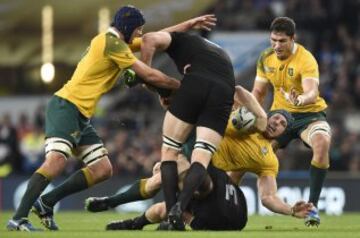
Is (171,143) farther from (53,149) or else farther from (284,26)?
(284,26)

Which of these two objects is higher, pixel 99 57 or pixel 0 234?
pixel 99 57

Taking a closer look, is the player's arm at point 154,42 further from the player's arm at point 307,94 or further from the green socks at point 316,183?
the green socks at point 316,183

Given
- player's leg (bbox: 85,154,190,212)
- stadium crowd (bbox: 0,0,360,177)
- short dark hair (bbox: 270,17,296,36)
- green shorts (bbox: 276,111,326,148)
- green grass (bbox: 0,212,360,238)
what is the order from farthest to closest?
stadium crowd (bbox: 0,0,360,177) → green shorts (bbox: 276,111,326,148) → short dark hair (bbox: 270,17,296,36) → player's leg (bbox: 85,154,190,212) → green grass (bbox: 0,212,360,238)

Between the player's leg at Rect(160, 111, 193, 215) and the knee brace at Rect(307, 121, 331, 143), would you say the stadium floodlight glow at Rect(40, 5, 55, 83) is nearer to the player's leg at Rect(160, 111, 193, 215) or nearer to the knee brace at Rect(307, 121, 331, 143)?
the knee brace at Rect(307, 121, 331, 143)

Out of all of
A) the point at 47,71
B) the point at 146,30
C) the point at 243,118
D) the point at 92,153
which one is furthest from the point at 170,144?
the point at 47,71

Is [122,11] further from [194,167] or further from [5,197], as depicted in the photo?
[5,197]

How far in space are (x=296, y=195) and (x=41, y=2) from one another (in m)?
8.32

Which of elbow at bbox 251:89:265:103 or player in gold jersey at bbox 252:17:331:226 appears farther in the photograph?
elbow at bbox 251:89:265:103

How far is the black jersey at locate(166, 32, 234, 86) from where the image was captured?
1152 cm

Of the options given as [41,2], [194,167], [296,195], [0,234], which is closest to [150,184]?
[194,167]

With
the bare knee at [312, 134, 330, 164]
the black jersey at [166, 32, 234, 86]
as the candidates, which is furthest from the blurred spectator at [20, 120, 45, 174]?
the black jersey at [166, 32, 234, 86]

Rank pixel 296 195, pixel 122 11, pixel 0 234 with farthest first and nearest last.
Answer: pixel 296 195 → pixel 122 11 → pixel 0 234

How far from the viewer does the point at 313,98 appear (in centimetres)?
1295

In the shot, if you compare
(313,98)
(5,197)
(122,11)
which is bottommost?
(5,197)
